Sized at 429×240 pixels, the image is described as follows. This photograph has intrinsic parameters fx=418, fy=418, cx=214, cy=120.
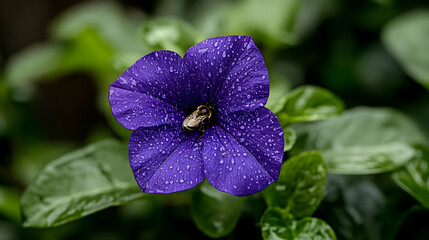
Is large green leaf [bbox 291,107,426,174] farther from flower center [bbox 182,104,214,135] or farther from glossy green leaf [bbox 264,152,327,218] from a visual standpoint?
flower center [bbox 182,104,214,135]

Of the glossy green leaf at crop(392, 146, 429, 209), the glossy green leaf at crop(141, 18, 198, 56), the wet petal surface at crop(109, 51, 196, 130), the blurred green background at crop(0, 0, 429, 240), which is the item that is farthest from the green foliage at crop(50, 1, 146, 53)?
the glossy green leaf at crop(392, 146, 429, 209)

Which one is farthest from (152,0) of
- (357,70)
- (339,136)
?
(339,136)

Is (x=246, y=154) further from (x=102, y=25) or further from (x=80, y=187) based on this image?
(x=102, y=25)

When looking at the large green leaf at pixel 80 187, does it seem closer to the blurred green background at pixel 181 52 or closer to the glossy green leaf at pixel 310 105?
the blurred green background at pixel 181 52

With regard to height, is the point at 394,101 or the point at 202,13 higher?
the point at 202,13

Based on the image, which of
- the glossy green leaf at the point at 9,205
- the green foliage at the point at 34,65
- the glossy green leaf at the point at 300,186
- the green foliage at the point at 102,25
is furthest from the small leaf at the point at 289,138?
the green foliage at the point at 34,65

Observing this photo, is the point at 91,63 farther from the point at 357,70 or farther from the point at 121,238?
the point at 357,70

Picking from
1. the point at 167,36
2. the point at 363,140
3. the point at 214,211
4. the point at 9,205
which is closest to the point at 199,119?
the point at 214,211
